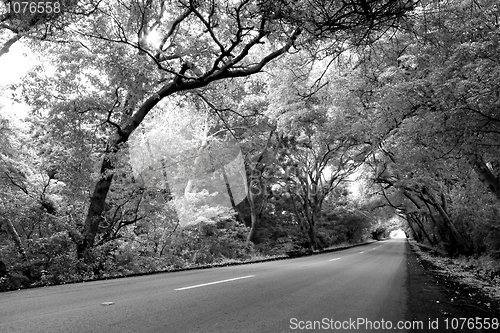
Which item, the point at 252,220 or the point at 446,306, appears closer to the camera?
the point at 446,306

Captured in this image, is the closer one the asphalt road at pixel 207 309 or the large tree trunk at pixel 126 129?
the asphalt road at pixel 207 309

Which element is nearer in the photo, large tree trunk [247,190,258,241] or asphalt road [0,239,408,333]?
asphalt road [0,239,408,333]

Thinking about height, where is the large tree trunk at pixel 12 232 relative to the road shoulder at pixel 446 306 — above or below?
above

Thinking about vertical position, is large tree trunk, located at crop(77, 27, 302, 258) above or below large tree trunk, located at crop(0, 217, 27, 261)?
above

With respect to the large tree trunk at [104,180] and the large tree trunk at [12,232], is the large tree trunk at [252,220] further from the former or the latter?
the large tree trunk at [12,232]

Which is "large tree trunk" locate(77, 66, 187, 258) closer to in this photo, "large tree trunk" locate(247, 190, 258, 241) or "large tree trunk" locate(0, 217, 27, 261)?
"large tree trunk" locate(0, 217, 27, 261)

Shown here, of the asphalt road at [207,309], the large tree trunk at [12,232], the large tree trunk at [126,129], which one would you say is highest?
the large tree trunk at [126,129]

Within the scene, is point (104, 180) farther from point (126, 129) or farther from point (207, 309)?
point (207, 309)

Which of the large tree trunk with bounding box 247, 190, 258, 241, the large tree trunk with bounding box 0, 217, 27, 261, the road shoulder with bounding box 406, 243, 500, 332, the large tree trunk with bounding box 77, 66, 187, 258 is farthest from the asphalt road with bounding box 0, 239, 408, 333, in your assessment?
the large tree trunk with bounding box 247, 190, 258, 241

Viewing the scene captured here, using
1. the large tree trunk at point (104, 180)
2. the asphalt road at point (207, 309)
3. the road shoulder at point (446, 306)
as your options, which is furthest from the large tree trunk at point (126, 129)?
the road shoulder at point (446, 306)

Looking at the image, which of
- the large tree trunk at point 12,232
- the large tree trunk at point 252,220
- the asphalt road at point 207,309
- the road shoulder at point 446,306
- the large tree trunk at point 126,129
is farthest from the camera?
the large tree trunk at point 252,220

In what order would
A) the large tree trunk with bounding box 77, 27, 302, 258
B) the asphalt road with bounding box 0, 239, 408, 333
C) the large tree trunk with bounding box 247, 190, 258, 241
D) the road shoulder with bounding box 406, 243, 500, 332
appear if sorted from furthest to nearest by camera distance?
the large tree trunk with bounding box 247, 190, 258, 241 → the large tree trunk with bounding box 77, 27, 302, 258 → the road shoulder with bounding box 406, 243, 500, 332 → the asphalt road with bounding box 0, 239, 408, 333

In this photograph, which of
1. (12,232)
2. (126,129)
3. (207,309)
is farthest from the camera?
(126,129)

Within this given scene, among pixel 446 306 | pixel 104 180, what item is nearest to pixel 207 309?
pixel 446 306
